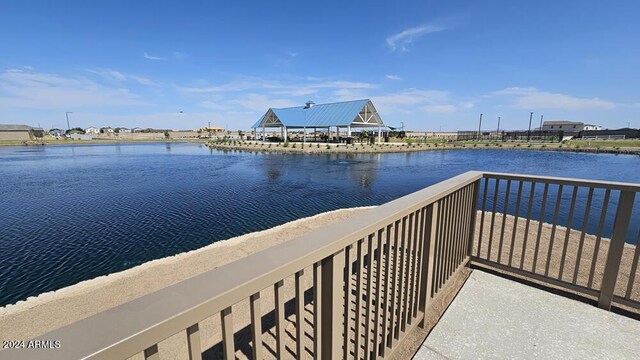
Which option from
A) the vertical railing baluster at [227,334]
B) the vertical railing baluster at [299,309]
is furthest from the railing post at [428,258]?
the vertical railing baluster at [227,334]

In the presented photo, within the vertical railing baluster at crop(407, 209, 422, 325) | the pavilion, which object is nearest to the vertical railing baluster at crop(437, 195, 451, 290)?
the vertical railing baluster at crop(407, 209, 422, 325)

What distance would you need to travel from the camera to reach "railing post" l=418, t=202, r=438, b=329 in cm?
232

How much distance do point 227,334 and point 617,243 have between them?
11.3 ft

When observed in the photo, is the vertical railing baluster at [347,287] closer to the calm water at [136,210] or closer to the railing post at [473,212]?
the railing post at [473,212]

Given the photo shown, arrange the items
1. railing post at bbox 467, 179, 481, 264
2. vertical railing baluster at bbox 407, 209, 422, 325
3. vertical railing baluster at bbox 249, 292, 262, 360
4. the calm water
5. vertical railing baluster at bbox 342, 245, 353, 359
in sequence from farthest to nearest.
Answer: the calm water → railing post at bbox 467, 179, 481, 264 → vertical railing baluster at bbox 407, 209, 422, 325 → vertical railing baluster at bbox 342, 245, 353, 359 → vertical railing baluster at bbox 249, 292, 262, 360

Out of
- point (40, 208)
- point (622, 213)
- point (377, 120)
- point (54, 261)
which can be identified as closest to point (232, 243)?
point (54, 261)

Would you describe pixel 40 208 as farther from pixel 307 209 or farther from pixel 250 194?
pixel 307 209

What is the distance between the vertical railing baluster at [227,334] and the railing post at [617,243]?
3.33 meters

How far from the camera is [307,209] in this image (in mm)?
9875

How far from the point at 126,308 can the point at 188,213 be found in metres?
9.46

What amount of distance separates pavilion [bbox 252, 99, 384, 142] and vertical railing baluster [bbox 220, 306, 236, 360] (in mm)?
34602

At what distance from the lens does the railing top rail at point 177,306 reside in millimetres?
667

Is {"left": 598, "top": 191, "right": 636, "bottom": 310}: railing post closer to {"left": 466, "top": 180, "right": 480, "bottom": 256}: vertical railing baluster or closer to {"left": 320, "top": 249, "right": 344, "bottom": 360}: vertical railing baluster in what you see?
{"left": 466, "top": 180, "right": 480, "bottom": 256}: vertical railing baluster

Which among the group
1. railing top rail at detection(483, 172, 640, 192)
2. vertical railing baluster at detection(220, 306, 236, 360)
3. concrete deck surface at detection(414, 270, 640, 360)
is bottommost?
concrete deck surface at detection(414, 270, 640, 360)
